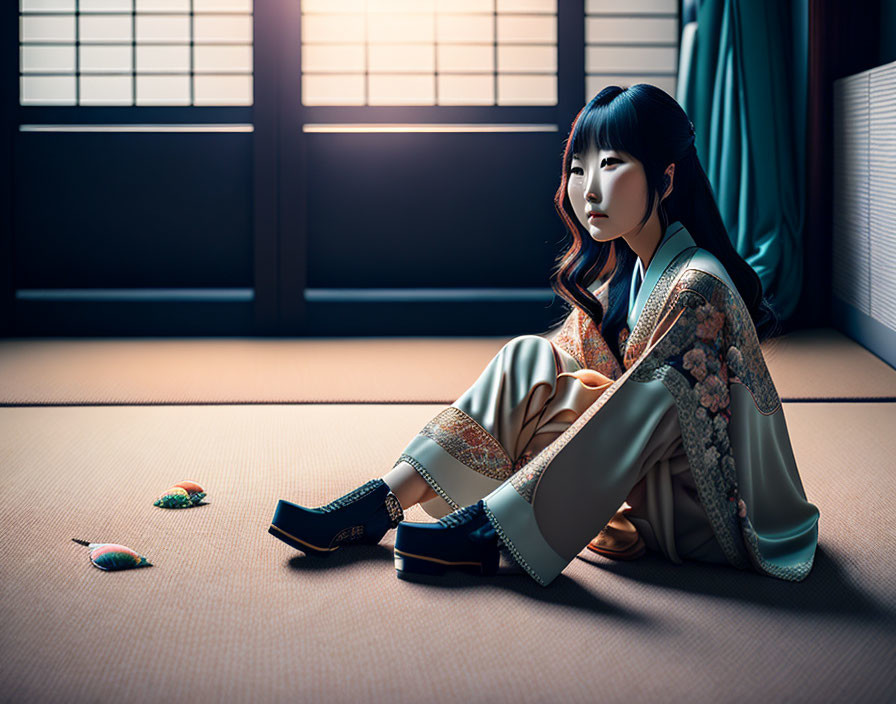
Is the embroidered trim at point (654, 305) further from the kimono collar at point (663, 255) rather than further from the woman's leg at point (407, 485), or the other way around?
the woman's leg at point (407, 485)

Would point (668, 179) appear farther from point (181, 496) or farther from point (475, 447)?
point (181, 496)

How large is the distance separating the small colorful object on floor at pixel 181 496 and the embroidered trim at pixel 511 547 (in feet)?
2.65

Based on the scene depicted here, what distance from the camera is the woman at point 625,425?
66.1 inches

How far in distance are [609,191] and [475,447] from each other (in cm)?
50

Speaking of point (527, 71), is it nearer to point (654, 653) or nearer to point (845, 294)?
point (845, 294)

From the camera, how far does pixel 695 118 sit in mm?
4617

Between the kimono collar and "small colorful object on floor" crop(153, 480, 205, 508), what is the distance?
102 cm

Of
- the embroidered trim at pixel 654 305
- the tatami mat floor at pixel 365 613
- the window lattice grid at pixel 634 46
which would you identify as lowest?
the tatami mat floor at pixel 365 613

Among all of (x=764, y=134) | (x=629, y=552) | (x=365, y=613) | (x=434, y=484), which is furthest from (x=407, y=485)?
(x=764, y=134)

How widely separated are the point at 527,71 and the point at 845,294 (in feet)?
6.07

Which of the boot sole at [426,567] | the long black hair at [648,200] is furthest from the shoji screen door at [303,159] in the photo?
the boot sole at [426,567]

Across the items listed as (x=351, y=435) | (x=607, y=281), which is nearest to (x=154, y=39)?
(x=351, y=435)

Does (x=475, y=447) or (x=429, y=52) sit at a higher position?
(x=429, y=52)

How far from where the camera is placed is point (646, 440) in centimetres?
167
